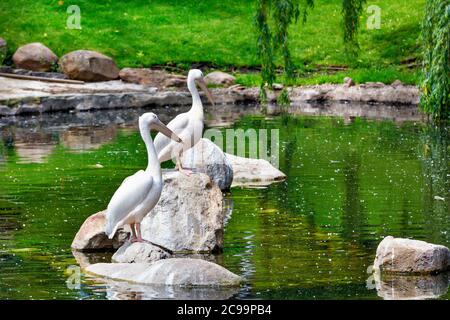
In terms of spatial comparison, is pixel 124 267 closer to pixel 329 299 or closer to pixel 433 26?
pixel 329 299

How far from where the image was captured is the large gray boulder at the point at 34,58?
115 feet

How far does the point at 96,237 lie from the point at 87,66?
20838 mm

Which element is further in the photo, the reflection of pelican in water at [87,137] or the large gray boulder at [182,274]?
the reflection of pelican in water at [87,137]

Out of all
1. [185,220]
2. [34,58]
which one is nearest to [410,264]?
[185,220]

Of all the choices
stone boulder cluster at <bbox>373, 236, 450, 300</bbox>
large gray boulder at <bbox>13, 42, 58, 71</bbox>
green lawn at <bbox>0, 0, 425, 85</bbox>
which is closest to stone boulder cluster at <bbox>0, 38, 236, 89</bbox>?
large gray boulder at <bbox>13, 42, 58, 71</bbox>

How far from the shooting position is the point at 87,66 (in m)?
34.4

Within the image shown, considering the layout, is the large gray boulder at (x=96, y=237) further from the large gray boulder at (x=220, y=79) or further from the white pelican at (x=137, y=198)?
the large gray boulder at (x=220, y=79)

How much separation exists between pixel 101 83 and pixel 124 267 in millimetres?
22237

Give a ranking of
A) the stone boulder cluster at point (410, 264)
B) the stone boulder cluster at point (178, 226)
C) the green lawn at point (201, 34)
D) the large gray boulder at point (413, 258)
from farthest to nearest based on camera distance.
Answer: the green lawn at point (201, 34) < the stone boulder cluster at point (178, 226) < the large gray boulder at point (413, 258) < the stone boulder cluster at point (410, 264)

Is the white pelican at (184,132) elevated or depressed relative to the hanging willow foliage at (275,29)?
depressed

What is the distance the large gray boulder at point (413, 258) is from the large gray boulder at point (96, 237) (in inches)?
135

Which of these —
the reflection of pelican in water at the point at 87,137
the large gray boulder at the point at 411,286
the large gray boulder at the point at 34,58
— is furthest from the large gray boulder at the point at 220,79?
the large gray boulder at the point at 411,286

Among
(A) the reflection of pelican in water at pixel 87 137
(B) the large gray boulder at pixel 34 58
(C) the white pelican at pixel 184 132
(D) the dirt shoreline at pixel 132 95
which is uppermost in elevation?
(C) the white pelican at pixel 184 132

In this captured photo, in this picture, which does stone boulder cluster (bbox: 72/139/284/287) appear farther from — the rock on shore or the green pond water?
the green pond water
